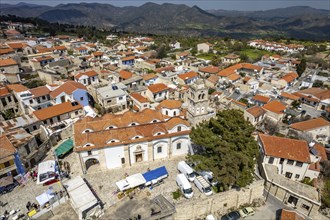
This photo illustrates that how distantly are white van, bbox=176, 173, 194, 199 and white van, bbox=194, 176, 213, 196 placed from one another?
153 cm

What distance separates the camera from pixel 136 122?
37.2 m

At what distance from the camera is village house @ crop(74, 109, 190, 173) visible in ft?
108

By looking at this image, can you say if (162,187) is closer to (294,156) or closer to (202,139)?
(202,139)

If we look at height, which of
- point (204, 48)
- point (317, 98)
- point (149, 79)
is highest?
point (204, 48)

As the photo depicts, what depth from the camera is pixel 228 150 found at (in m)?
29.4

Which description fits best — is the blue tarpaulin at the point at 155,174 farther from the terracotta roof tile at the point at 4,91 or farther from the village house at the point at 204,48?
the village house at the point at 204,48

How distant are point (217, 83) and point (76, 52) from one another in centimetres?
7077

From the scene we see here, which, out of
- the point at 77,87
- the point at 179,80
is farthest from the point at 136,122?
the point at 179,80

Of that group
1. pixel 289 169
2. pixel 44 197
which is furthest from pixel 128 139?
pixel 289 169

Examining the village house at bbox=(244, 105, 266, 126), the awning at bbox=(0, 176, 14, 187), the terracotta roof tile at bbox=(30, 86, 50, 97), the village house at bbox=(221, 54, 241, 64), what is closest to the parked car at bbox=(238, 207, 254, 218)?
the village house at bbox=(244, 105, 266, 126)

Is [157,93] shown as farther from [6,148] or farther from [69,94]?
[6,148]

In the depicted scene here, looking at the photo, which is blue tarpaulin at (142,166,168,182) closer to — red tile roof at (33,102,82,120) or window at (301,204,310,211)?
window at (301,204,310,211)

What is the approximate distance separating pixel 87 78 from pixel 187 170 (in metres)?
44.5

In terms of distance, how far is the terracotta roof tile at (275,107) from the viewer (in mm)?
53438
